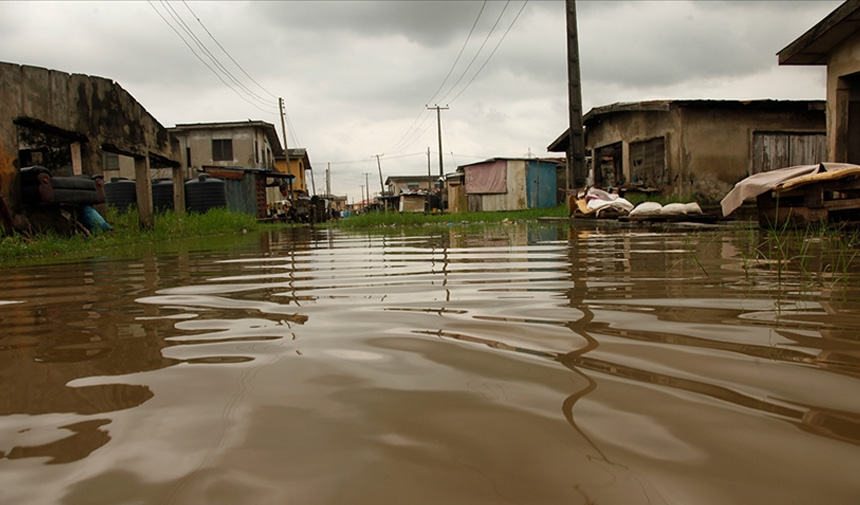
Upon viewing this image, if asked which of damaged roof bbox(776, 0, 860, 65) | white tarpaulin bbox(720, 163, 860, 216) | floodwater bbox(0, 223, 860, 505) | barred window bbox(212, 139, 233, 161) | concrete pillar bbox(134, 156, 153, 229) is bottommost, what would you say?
floodwater bbox(0, 223, 860, 505)

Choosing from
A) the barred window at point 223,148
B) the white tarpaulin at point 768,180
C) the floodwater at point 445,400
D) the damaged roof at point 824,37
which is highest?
the barred window at point 223,148

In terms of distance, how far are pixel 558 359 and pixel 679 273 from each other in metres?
1.78

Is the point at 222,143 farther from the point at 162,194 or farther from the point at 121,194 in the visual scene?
the point at 121,194

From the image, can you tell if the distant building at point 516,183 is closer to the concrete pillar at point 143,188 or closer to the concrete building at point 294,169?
the concrete building at point 294,169

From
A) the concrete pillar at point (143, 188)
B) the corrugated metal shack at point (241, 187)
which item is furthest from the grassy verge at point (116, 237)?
the corrugated metal shack at point (241, 187)

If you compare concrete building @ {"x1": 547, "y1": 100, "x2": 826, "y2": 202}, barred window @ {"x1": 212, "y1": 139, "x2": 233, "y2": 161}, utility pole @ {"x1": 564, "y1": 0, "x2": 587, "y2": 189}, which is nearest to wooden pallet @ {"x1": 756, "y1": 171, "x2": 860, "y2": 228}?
utility pole @ {"x1": 564, "y1": 0, "x2": 587, "y2": 189}

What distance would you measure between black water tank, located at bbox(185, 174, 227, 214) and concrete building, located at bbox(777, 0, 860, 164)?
1555 centimetres

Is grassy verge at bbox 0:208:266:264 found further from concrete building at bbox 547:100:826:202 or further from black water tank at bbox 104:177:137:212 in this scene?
concrete building at bbox 547:100:826:202

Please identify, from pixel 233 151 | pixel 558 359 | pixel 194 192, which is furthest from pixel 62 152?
pixel 233 151

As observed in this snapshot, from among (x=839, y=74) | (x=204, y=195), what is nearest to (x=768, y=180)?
(x=839, y=74)

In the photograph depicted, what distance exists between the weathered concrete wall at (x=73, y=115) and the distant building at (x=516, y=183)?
20.3 m

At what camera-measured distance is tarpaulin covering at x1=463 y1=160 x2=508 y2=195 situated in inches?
1168

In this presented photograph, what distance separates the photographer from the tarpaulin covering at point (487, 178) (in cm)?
2967

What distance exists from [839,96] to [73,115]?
11950mm
